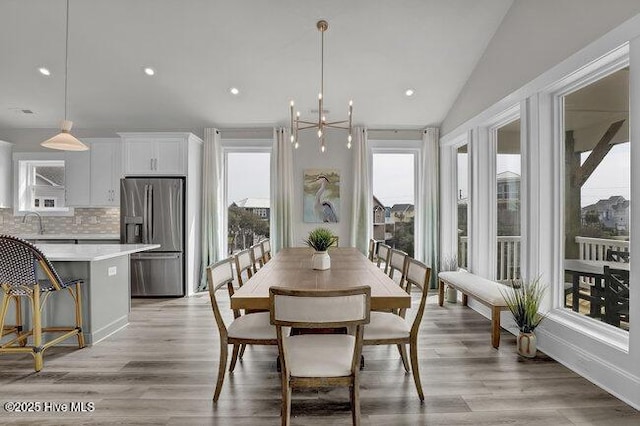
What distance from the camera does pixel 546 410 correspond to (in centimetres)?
208

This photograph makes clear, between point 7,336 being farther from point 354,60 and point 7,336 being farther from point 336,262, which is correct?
point 354,60

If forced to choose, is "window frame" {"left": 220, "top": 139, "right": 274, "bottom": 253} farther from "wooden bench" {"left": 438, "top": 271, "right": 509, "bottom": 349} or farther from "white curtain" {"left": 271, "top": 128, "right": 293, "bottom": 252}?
"wooden bench" {"left": 438, "top": 271, "right": 509, "bottom": 349}

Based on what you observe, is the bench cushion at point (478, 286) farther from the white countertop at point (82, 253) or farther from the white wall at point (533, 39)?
the white countertop at point (82, 253)

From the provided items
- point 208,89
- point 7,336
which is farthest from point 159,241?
point 208,89

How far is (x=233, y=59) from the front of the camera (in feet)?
13.9

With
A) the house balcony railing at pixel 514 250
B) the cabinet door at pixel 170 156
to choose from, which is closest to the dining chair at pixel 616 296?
the house balcony railing at pixel 514 250

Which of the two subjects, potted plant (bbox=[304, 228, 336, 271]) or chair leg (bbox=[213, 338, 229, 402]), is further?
potted plant (bbox=[304, 228, 336, 271])

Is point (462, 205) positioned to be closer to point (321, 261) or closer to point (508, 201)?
point (508, 201)

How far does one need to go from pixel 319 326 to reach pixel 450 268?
385cm

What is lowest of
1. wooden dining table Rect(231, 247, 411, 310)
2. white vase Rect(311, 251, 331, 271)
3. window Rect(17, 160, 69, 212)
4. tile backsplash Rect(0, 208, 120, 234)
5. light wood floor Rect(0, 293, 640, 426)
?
light wood floor Rect(0, 293, 640, 426)

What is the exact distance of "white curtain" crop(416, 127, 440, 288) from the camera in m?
5.30

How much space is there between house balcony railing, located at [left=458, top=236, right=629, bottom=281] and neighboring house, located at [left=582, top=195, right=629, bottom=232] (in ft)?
0.40

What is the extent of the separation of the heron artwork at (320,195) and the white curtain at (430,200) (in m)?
1.39

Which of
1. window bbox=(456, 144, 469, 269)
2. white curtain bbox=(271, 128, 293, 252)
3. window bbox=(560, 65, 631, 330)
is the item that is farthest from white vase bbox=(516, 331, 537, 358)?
white curtain bbox=(271, 128, 293, 252)
